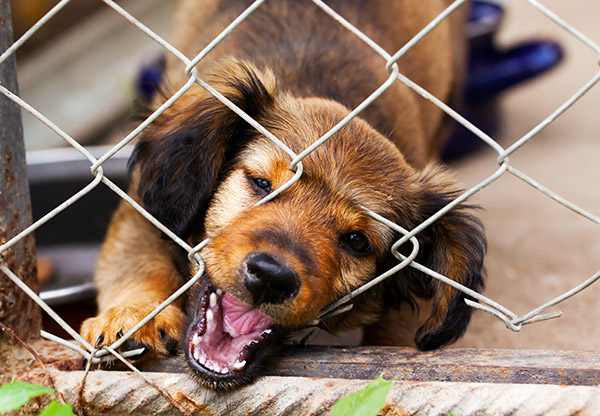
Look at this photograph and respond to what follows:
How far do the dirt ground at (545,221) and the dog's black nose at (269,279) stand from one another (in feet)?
4.44

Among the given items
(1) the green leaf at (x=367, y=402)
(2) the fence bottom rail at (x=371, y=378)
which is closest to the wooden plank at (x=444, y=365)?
(2) the fence bottom rail at (x=371, y=378)

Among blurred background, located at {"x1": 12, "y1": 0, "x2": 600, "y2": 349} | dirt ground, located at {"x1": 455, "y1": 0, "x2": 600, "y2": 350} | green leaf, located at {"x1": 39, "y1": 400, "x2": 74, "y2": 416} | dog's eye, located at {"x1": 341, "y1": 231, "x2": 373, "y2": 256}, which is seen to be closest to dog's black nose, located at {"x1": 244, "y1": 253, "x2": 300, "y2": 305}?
dog's eye, located at {"x1": 341, "y1": 231, "x2": 373, "y2": 256}

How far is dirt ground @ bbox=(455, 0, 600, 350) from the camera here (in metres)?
2.97

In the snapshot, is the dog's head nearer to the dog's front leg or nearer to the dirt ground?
the dog's front leg

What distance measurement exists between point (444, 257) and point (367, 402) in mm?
874

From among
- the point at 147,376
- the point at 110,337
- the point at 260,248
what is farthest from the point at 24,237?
the point at 260,248

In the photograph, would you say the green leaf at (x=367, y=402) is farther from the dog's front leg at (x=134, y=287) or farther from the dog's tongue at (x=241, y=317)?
the dog's front leg at (x=134, y=287)

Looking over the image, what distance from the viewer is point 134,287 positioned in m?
2.52

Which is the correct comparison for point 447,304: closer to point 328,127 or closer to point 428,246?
point 428,246

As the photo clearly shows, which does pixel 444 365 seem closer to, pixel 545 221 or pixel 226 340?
pixel 226 340

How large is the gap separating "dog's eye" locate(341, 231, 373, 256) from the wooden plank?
1.10 feet

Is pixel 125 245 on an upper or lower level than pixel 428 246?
lower

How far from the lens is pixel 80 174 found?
135 inches

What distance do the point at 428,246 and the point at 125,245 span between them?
47.4 inches
